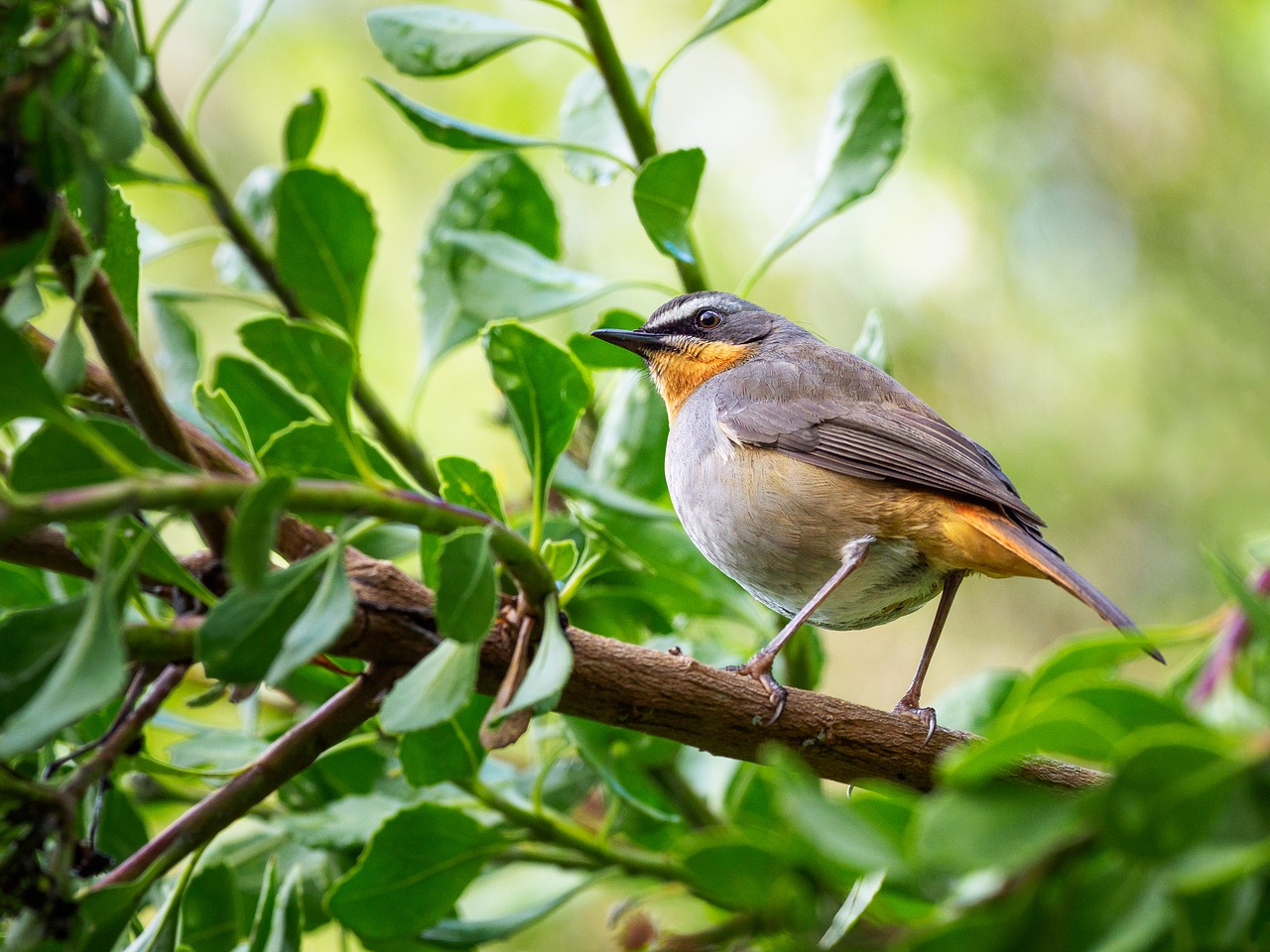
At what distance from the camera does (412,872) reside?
194 cm

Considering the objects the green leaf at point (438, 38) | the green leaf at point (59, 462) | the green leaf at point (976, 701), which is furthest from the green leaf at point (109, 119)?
the green leaf at point (976, 701)

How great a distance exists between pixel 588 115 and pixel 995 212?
5200 mm

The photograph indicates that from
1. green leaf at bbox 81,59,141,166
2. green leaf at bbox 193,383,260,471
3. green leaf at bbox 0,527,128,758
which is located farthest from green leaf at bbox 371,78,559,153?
green leaf at bbox 0,527,128,758

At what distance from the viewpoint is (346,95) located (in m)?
7.24

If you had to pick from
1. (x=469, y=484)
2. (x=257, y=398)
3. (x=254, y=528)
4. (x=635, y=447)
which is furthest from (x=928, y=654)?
(x=254, y=528)

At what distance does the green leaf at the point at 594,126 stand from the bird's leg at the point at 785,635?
113 cm

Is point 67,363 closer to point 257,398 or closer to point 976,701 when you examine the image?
point 257,398

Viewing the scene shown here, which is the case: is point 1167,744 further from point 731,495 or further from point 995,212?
point 995,212

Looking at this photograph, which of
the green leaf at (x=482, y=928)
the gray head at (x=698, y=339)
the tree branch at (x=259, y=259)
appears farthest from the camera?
the gray head at (x=698, y=339)

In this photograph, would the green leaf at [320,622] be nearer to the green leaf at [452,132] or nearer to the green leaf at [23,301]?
the green leaf at [23,301]

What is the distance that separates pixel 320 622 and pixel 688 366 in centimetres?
271

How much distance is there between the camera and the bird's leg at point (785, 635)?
1911mm

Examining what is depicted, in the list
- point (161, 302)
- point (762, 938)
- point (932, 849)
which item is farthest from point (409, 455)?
point (932, 849)

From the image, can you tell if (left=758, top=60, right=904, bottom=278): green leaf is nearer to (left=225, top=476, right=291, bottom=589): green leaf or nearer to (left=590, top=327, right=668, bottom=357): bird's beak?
(left=590, top=327, right=668, bottom=357): bird's beak
